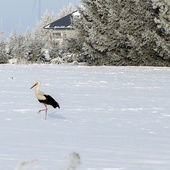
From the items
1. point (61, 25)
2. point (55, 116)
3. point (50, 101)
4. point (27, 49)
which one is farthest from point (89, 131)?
point (61, 25)

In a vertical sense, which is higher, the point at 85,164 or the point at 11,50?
the point at 85,164

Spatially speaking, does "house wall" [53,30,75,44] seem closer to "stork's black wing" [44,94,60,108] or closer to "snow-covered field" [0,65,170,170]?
"snow-covered field" [0,65,170,170]

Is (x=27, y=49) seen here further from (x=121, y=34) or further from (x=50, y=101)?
(x=50, y=101)

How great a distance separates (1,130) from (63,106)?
14.3 feet

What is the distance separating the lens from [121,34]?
127 feet

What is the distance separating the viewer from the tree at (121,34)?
37812 millimetres

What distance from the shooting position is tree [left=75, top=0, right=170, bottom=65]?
124 ft

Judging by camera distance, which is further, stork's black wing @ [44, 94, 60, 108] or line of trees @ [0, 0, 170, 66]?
line of trees @ [0, 0, 170, 66]

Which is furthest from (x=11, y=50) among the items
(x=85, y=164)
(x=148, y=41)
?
(x=85, y=164)

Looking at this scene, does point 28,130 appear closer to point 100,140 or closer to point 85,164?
point 100,140

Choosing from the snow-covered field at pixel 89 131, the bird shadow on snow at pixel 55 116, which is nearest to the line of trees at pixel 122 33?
the snow-covered field at pixel 89 131

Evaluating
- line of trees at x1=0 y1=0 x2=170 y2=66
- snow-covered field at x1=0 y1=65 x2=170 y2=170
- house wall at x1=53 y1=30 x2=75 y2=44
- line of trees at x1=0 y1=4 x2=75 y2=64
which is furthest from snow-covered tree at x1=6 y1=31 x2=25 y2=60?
snow-covered field at x1=0 y1=65 x2=170 y2=170

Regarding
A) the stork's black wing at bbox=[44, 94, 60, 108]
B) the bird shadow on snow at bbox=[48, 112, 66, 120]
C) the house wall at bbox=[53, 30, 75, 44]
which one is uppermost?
the stork's black wing at bbox=[44, 94, 60, 108]

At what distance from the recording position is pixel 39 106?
13.2 meters
